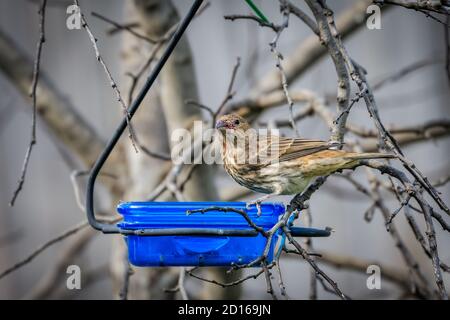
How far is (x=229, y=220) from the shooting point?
303cm

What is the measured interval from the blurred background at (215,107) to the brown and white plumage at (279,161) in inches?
104

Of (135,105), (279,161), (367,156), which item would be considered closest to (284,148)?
(279,161)

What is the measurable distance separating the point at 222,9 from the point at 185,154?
3.86 m

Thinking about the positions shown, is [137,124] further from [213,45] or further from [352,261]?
[213,45]

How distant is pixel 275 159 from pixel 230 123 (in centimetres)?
52

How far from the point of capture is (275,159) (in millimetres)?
4062

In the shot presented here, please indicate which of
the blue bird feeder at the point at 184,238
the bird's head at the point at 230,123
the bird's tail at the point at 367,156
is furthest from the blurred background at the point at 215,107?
the blue bird feeder at the point at 184,238

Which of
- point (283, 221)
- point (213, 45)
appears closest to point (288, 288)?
point (213, 45)

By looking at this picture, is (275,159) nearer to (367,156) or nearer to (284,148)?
(284,148)

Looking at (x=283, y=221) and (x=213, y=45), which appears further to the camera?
(x=213, y=45)

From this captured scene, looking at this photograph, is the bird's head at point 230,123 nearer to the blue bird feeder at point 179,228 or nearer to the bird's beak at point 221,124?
the bird's beak at point 221,124

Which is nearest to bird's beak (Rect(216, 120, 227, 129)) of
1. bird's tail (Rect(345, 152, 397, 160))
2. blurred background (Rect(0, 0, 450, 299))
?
bird's tail (Rect(345, 152, 397, 160))

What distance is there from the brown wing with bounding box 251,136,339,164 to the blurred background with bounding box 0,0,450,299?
2.69 meters

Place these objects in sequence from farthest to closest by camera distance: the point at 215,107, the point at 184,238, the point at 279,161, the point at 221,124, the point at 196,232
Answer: the point at 215,107 → the point at 221,124 → the point at 279,161 → the point at 184,238 → the point at 196,232
